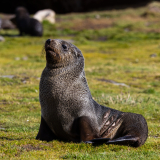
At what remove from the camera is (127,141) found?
7020mm

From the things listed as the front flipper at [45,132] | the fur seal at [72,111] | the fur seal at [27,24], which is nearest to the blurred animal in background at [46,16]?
the fur seal at [27,24]

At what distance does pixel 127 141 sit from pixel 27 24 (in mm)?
30995

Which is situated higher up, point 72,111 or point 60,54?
point 60,54

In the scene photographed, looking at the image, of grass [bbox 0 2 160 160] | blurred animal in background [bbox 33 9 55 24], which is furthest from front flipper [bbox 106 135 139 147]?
blurred animal in background [bbox 33 9 55 24]

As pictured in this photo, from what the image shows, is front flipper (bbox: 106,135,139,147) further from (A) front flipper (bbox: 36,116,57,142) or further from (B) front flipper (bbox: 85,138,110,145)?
(A) front flipper (bbox: 36,116,57,142)

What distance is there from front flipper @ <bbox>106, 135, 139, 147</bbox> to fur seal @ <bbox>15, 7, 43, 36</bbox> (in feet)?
100

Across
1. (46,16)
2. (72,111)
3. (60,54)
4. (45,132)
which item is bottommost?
(46,16)

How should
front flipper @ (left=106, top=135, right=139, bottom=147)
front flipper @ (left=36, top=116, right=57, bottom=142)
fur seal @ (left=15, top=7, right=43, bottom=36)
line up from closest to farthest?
front flipper @ (left=106, top=135, right=139, bottom=147)
front flipper @ (left=36, top=116, right=57, bottom=142)
fur seal @ (left=15, top=7, right=43, bottom=36)

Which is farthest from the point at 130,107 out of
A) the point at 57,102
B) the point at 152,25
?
the point at 152,25

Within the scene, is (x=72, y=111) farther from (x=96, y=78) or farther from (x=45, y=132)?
(x=96, y=78)

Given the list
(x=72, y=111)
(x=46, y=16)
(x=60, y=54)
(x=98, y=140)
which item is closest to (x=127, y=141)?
(x=98, y=140)

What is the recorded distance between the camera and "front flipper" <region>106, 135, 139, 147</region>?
6.92 meters

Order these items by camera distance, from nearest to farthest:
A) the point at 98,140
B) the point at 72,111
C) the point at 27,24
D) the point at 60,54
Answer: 1. the point at 98,140
2. the point at 72,111
3. the point at 60,54
4. the point at 27,24

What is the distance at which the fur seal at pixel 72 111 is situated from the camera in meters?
6.95
